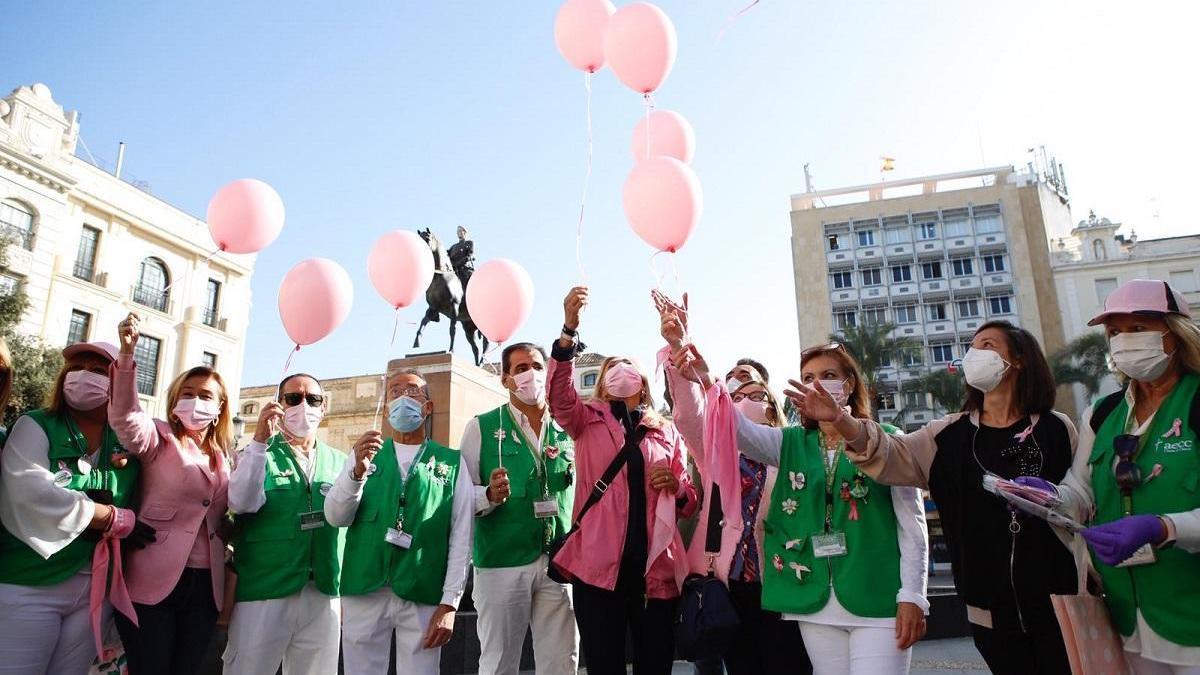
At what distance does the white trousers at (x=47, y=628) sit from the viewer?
322 cm

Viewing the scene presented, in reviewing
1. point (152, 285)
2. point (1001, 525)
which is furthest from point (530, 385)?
point (152, 285)

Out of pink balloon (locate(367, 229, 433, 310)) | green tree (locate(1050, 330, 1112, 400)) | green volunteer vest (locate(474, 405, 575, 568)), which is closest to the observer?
green volunteer vest (locate(474, 405, 575, 568))

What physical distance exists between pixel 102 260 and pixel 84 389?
100 feet

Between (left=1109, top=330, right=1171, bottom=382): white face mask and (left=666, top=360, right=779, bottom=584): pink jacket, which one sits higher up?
(left=1109, top=330, right=1171, bottom=382): white face mask

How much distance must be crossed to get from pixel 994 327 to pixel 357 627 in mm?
3283

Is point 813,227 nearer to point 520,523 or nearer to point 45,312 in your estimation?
point 45,312

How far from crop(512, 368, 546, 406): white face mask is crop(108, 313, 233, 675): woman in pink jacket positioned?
5.19 ft

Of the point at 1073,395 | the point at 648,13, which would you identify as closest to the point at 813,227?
the point at 1073,395

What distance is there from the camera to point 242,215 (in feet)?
19.3

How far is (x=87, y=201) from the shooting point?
29.2 metres

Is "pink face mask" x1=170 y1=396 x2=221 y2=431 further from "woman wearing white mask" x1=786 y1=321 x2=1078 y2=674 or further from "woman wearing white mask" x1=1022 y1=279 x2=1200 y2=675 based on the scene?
"woman wearing white mask" x1=1022 y1=279 x2=1200 y2=675

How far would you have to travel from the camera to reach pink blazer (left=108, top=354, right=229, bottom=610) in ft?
11.7

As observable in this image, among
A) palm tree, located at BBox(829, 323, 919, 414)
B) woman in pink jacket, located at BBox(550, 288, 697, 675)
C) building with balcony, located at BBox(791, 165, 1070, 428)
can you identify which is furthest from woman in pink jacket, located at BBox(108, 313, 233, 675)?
building with balcony, located at BBox(791, 165, 1070, 428)

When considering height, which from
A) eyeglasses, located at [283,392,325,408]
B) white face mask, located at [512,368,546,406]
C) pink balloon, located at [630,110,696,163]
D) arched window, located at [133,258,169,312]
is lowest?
eyeglasses, located at [283,392,325,408]
